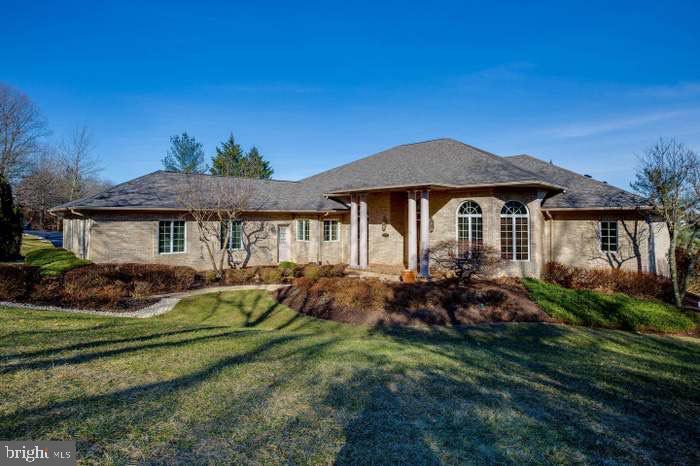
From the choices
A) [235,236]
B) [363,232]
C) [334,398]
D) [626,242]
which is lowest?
[334,398]

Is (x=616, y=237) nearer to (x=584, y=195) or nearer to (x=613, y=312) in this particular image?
(x=584, y=195)

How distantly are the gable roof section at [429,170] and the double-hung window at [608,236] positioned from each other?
381 centimetres

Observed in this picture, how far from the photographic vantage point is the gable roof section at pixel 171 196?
54.3ft

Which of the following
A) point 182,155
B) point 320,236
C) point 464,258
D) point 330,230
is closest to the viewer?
point 464,258

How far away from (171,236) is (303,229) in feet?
22.1

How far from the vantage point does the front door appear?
20812 millimetres

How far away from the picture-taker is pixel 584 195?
667 inches

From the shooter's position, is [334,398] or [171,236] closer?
[334,398]

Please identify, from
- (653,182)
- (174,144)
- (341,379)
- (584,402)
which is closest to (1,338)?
(341,379)

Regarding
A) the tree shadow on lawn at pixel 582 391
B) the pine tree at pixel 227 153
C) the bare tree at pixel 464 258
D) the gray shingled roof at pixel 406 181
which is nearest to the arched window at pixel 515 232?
the bare tree at pixel 464 258

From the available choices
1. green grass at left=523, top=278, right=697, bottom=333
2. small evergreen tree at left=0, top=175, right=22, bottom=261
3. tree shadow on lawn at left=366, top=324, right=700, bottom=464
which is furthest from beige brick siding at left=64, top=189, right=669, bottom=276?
tree shadow on lawn at left=366, top=324, right=700, bottom=464

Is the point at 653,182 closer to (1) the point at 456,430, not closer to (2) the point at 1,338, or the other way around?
(1) the point at 456,430

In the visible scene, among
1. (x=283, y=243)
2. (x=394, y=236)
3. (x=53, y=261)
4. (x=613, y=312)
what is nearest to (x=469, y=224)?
(x=394, y=236)

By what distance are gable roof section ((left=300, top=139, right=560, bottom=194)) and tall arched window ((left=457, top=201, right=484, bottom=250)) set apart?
3.86ft
